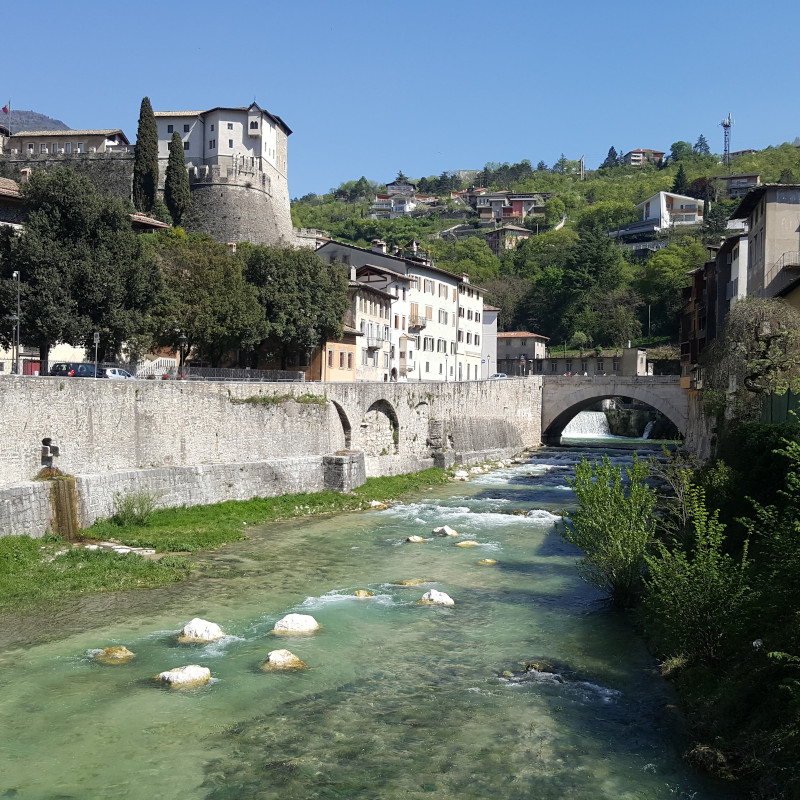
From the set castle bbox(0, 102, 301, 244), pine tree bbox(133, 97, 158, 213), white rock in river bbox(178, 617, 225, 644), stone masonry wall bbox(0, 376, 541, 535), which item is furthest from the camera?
castle bbox(0, 102, 301, 244)

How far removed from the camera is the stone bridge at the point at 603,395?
2224 inches

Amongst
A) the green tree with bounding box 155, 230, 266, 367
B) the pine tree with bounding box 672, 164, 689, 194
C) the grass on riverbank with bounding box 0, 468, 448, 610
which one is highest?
the pine tree with bounding box 672, 164, 689, 194

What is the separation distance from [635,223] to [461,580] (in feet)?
411

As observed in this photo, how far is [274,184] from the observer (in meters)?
84.4

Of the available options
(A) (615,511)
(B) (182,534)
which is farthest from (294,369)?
(A) (615,511)

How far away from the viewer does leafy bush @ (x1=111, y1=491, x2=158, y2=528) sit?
24453mm

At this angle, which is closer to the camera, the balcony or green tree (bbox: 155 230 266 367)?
green tree (bbox: 155 230 266 367)

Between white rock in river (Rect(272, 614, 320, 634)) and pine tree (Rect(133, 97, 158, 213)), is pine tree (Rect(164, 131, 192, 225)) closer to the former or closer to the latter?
pine tree (Rect(133, 97, 158, 213))

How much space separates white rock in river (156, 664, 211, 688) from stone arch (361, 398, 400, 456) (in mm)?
25549

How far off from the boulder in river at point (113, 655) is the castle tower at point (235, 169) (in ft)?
204

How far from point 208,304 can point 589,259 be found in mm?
71158

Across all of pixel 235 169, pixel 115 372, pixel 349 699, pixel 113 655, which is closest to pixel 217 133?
pixel 235 169

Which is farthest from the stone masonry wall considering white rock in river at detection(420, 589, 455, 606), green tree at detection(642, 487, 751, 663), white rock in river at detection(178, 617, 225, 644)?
green tree at detection(642, 487, 751, 663)

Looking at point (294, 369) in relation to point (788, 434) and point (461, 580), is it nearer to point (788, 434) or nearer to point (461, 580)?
point (461, 580)
